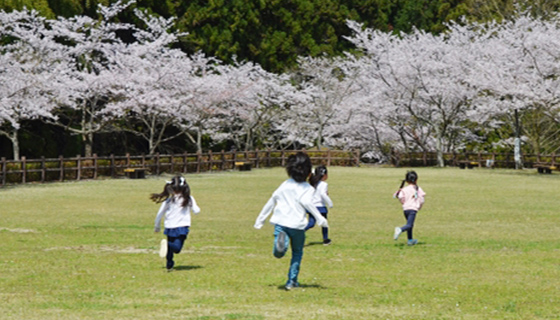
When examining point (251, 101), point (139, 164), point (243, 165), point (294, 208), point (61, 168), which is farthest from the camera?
point (251, 101)

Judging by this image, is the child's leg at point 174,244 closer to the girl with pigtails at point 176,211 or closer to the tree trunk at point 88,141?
the girl with pigtails at point 176,211

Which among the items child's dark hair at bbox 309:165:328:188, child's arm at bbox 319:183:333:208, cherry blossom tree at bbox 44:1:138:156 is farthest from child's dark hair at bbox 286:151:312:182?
cherry blossom tree at bbox 44:1:138:156

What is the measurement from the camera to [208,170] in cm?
4175

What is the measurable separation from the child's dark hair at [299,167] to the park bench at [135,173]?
85.5ft

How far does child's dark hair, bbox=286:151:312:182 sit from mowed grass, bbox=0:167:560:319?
1.29 metres

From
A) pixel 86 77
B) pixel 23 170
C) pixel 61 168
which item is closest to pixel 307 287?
pixel 23 170

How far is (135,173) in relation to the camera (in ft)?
114

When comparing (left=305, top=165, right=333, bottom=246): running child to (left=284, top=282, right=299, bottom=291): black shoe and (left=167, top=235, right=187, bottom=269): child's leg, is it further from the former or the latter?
(left=284, top=282, right=299, bottom=291): black shoe

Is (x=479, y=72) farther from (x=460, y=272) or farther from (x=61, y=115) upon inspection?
(x=460, y=272)

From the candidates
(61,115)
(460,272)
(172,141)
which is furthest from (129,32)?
(460,272)

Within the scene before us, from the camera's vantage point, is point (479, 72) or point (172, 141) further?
point (172, 141)

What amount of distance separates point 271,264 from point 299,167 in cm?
283

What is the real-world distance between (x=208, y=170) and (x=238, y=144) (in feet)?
26.5

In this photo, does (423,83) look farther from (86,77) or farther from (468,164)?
(86,77)
